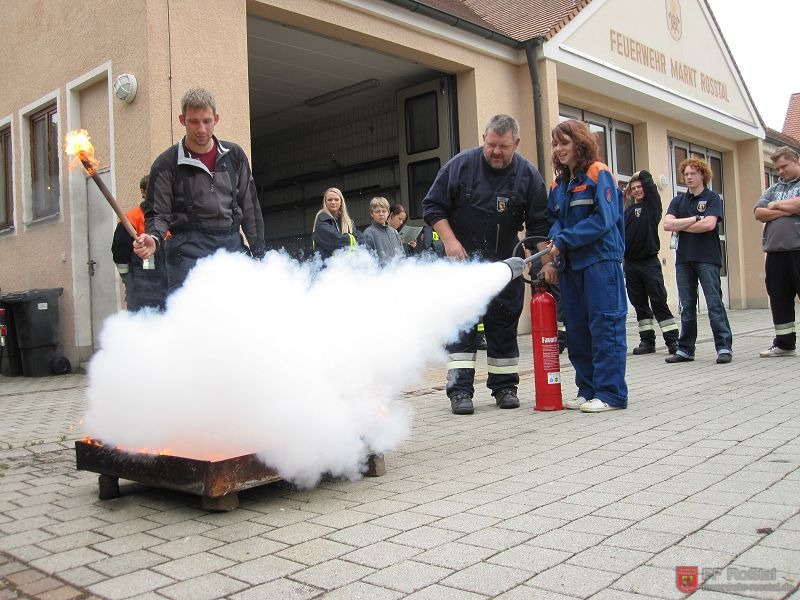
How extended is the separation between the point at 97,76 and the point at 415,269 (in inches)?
277

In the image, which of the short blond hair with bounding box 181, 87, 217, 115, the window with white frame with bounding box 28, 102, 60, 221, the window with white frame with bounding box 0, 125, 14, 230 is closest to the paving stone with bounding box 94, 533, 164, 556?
A: the short blond hair with bounding box 181, 87, 217, 115

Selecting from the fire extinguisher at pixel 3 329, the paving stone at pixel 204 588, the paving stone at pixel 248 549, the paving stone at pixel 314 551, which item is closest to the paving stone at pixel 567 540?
the paving stone at pixel 314 551

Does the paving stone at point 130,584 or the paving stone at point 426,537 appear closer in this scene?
the paving stone at point 130,584

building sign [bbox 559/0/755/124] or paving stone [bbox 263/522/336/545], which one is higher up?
building sign [bbox 559/0/755/124]

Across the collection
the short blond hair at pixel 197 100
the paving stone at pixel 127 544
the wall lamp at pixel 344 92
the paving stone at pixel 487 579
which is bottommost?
the paving stone at pixel 487 579

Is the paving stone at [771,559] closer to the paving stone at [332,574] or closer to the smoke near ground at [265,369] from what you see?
the paving stone at [332,574]

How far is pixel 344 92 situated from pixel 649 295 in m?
8.16

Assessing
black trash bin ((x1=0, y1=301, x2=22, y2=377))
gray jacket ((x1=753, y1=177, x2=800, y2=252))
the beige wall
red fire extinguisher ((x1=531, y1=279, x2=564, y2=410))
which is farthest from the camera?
the beige wall

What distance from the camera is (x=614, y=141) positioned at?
16.9 meters

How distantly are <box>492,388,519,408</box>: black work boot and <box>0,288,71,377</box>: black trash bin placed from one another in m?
6.97

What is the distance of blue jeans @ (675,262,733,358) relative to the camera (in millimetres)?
8391

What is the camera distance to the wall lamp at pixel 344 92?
14516 millimetres

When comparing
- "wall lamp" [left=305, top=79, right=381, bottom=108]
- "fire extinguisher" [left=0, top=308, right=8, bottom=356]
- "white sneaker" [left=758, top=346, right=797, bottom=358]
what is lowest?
"white sneaker" [left=758, top=346, right=797, bottom=358]

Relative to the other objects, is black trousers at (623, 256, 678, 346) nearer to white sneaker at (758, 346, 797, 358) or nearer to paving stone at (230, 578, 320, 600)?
white sneaker at (758, 346, 797, 358)
